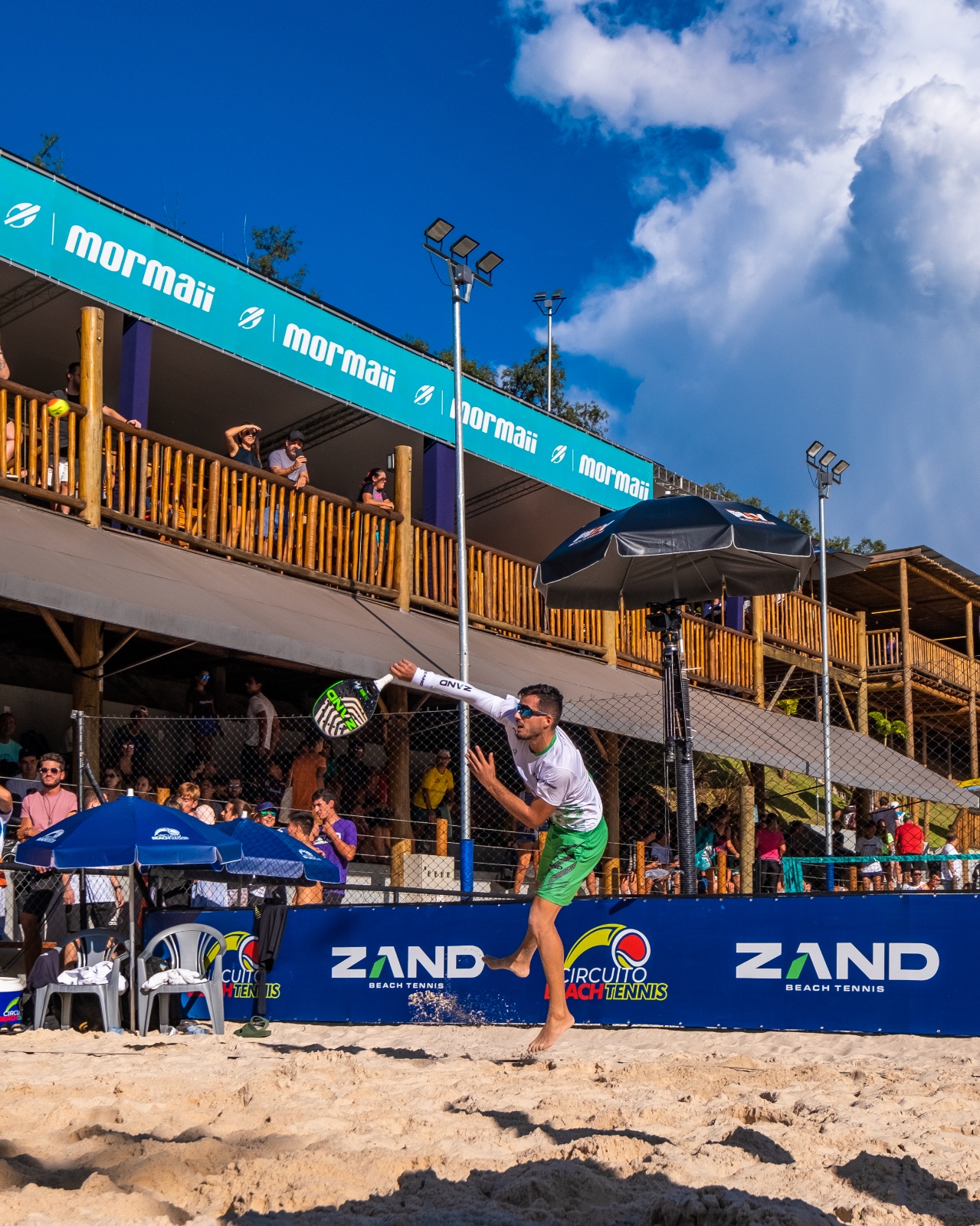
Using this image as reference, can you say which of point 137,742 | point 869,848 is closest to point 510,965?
point 137,742

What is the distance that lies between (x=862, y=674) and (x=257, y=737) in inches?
601

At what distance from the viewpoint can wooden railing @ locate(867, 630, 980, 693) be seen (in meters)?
26.0

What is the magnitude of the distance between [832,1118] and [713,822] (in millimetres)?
11215

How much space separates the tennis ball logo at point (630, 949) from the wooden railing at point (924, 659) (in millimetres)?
18639

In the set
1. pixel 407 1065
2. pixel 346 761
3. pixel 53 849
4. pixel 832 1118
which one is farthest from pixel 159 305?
pixel 832 1118

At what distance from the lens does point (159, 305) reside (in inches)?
491

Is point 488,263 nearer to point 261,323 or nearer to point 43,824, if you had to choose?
point 261,323

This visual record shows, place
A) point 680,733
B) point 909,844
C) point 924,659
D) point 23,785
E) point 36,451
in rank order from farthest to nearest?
point 924,659, point 909,844, point 36,451, point 23,785, point 680,733

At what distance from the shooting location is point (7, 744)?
10992 millimetres

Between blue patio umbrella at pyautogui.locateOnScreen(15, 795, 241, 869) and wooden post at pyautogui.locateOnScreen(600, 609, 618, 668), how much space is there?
848 cm

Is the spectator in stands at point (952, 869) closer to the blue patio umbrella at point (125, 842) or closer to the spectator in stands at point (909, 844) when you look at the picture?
the spectator in stands at point (909, 844)

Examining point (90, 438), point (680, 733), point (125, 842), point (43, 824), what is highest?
point (90, 438)

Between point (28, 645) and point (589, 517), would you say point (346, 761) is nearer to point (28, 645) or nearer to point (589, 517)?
point (28, 645)

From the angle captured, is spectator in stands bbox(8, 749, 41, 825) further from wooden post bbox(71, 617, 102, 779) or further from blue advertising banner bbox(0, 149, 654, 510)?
blue advertising banner bbox(0, 149, 654, 510)
